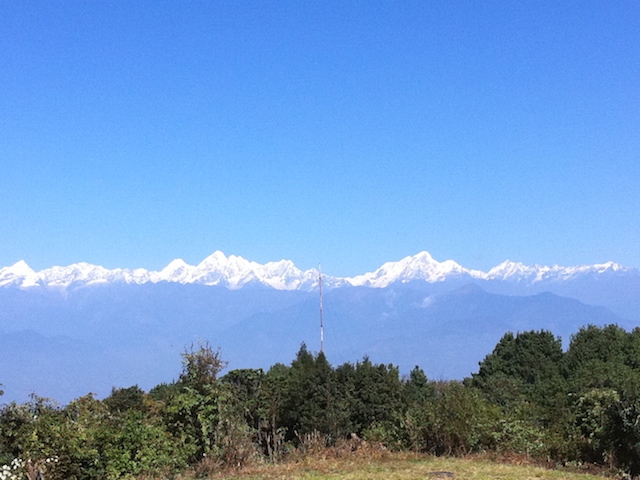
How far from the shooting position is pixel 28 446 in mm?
10820

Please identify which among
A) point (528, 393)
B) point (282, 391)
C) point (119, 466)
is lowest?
point (528, 393)

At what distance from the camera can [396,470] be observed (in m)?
11.6

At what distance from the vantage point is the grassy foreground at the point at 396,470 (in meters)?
10.9

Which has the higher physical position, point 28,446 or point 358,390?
point 28,446

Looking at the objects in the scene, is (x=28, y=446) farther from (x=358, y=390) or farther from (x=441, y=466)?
(x=358, y=390)

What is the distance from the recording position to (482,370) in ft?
204

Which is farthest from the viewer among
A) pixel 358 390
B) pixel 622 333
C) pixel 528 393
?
pixel 622 333

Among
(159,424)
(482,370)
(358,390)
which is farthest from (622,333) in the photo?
→ (159,424)

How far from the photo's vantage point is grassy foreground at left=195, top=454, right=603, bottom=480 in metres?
10.9

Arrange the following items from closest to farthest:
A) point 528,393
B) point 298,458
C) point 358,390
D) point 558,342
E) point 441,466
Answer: point 441,466
point 298,458
point 358,390
point 528,393
point 558,342

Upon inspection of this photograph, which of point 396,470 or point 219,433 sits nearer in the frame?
point 396,470

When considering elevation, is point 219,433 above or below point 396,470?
above

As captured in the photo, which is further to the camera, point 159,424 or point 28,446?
point 159,424

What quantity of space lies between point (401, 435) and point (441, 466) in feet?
8.74
